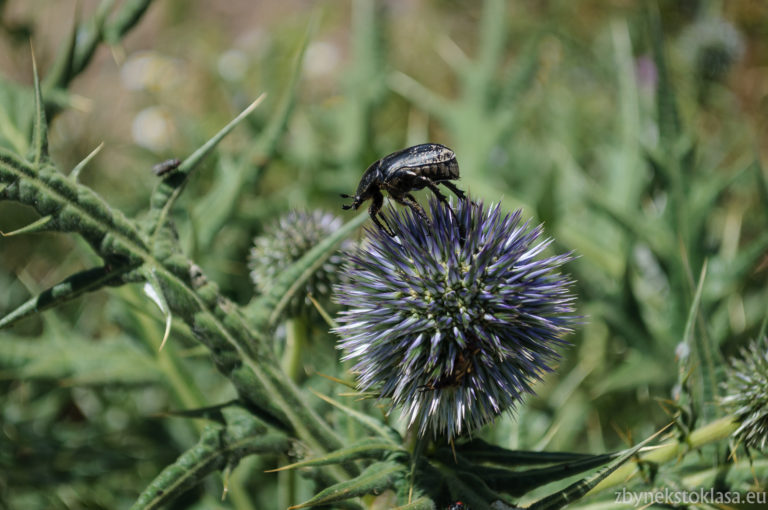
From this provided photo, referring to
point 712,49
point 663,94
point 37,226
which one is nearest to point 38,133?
point 37,226

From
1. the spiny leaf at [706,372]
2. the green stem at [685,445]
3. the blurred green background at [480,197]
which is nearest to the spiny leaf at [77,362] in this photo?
the blurred green background at [480,197]

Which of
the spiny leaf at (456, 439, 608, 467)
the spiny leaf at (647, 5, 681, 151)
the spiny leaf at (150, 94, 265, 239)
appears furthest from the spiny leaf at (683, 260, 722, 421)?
the spiny leaf at (150, 94, 265, 239)

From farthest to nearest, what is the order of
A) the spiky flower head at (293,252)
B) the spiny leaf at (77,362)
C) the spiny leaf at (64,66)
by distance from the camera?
the spiny leaf at (77,362)
the spiny leaf at (64,66)
the spiky flower head at (293,252)

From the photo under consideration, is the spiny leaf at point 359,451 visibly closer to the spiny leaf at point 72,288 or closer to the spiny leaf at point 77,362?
the spiny leaf at point 72,288

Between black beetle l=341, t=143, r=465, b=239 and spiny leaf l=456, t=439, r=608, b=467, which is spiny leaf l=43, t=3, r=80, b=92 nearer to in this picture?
black beetle l=341, t=143, r=465, b=239

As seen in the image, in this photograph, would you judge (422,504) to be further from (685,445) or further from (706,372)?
(706,372)

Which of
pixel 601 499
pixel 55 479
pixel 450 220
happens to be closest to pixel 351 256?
pixel 450 220

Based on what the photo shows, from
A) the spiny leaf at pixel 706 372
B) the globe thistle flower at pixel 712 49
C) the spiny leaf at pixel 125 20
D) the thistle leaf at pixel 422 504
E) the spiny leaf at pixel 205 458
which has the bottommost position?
the thistle leaf at pixel 422 504
